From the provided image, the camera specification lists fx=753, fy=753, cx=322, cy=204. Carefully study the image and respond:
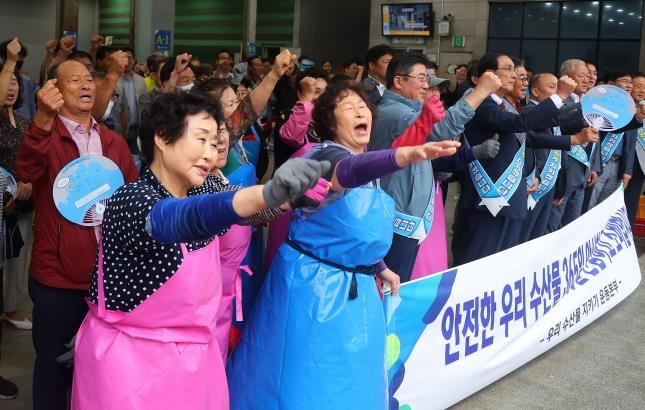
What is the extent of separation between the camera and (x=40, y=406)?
2861 millimetres

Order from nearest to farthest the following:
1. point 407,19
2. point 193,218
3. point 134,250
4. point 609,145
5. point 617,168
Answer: point 193,218, point 134,250, point 609,145, point 617,168, point 407,19

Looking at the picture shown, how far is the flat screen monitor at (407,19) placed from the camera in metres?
18.1

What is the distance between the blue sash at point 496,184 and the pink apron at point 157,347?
2677mm

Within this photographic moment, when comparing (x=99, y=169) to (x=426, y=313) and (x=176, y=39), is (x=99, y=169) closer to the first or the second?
(x=426, y=313)

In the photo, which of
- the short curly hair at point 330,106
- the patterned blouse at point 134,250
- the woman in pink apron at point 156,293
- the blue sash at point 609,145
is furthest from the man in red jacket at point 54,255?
the blue sash at point 609,145

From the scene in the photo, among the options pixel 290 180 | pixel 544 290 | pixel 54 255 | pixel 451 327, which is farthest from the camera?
pixel 544 290

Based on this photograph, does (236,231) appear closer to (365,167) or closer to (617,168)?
(365,167)

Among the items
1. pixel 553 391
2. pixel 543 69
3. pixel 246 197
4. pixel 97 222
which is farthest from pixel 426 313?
pixel 543 69

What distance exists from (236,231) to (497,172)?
2.08 m

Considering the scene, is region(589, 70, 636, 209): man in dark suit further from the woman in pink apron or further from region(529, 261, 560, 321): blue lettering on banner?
the woman in pink apron

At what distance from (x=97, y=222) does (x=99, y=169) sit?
20cm

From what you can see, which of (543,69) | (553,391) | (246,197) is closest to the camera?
(246,197)

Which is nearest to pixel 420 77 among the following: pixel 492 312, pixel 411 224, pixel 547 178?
pixel 411 224

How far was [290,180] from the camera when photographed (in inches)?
61.1
